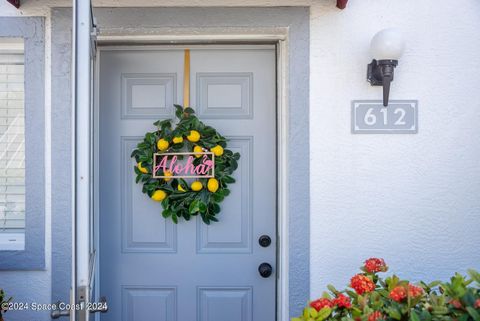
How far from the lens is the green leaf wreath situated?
247 centimetres

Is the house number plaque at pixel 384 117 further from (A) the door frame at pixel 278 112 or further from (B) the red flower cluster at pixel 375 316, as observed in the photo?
(B) the red flower cluster at pixel 375 316

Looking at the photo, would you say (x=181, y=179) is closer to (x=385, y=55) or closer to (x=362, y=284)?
(x=362, y=284)

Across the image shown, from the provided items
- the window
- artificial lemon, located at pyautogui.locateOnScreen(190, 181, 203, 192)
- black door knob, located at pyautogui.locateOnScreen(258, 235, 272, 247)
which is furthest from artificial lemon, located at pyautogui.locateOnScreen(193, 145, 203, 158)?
the window

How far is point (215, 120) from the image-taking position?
8.47 ft

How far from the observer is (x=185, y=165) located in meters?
2.52

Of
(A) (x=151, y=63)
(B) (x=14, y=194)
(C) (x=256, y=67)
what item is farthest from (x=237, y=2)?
(B) (x=14, y=194)

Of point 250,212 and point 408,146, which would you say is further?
point 250,212

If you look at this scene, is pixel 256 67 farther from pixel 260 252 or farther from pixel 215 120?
pixel 260 252

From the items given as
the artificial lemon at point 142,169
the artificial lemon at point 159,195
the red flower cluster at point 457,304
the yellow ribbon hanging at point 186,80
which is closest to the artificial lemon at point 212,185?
the artificial lemon at point 159,195

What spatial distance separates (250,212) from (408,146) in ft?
3.32

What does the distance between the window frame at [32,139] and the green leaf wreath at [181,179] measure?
54cm

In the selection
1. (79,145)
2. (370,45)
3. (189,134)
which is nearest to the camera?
(79,145)

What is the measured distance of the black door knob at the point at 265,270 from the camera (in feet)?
8.46

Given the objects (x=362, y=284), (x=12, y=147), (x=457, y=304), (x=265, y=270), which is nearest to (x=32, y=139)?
(x=12, y=147)
